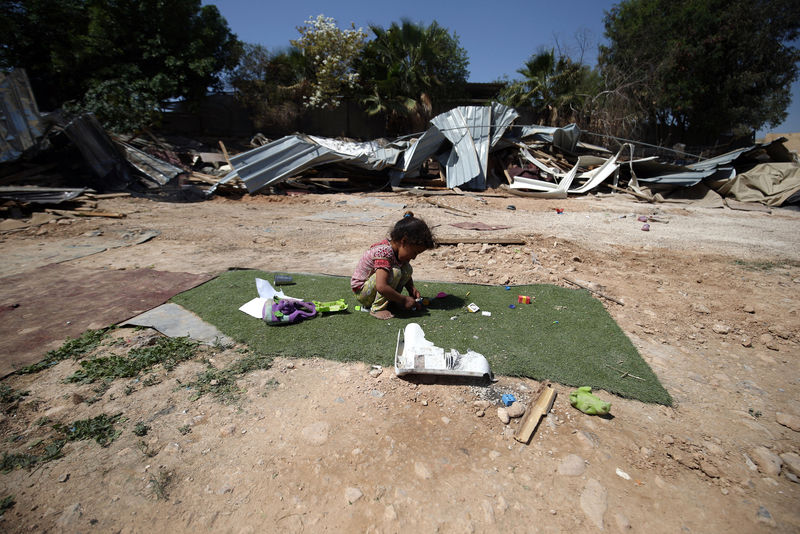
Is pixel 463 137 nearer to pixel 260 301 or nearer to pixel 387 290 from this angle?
pixel 387 290

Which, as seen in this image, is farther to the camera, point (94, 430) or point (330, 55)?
point (330, 55)

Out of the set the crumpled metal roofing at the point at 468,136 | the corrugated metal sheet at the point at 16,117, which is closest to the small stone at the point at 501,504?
the crumpled metal roofing at the point at 468,136

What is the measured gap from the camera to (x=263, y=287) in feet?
11.1

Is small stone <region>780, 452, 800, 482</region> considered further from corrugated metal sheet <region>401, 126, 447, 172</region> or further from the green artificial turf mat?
corrugated metal sheet <region>401, 126, 447, 172</region>

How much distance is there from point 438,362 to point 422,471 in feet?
2.27

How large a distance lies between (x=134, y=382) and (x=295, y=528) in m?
1.42

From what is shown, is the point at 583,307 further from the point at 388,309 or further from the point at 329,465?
the point at 329,465

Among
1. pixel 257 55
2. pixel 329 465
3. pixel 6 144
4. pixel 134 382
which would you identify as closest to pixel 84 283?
pixel 134 382

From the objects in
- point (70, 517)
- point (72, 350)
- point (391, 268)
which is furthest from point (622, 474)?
point (72, 350)

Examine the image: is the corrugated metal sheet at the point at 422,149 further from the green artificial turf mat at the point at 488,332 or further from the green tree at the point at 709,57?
the green tree at the point at 709,57

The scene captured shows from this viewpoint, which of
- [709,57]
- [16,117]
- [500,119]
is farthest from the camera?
[709,57]

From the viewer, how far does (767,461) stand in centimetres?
175

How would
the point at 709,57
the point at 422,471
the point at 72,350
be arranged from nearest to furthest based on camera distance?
the point at 422,471, the point at 72,350, the point at 709,57

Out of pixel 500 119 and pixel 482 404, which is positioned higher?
pixel 500 119
